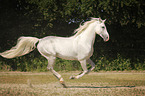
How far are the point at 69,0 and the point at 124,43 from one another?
6813 millimetres

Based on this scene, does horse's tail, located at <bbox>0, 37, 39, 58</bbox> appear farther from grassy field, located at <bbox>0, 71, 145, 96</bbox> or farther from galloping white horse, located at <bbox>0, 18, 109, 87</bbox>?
grassy field, located at <bbox>0, 71, 145, 96</bbox>

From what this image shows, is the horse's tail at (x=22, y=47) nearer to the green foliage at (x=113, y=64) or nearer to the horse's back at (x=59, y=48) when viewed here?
the horse's back at (x=59, y=48)

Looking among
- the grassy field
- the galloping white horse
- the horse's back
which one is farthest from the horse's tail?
the grassy field

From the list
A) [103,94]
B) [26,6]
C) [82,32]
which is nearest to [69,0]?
[26,6]

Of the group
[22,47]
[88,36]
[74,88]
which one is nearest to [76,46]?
[88,36]

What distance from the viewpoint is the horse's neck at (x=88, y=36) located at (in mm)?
9680

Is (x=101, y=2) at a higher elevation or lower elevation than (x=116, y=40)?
higher

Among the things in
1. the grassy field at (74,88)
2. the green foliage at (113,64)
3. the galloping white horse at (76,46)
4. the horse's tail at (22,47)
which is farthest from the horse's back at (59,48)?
the green foliage at (113,64)

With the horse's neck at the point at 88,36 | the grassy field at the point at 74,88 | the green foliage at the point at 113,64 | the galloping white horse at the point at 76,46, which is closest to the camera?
the grassy field at the point at 74,88

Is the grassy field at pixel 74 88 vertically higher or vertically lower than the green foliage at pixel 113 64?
higher

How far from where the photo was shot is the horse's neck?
9.68 metres

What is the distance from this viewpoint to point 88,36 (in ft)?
31.9

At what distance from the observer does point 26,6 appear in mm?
22844

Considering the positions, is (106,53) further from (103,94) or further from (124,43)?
(103,94)
